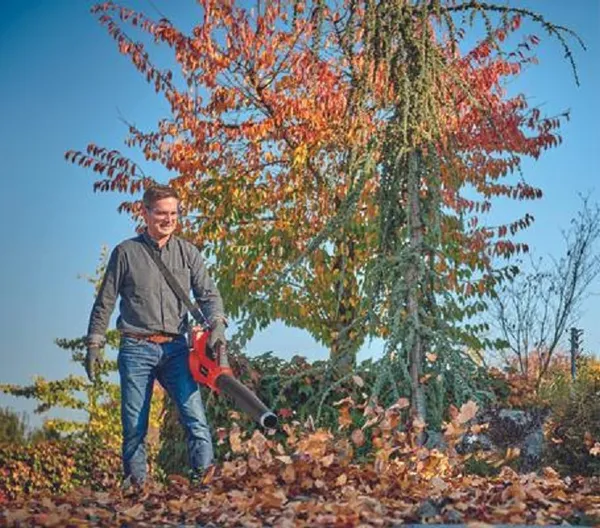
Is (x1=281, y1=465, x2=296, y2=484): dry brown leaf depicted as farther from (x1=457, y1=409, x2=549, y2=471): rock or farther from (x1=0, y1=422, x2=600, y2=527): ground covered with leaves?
(x1=457, y1=409, x2=549, y2=471): rock

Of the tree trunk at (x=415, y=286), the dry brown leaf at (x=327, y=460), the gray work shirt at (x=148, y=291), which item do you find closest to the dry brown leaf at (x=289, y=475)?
the dry brown leaf at (x=327, y=460)

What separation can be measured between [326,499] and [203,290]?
2.34 metres

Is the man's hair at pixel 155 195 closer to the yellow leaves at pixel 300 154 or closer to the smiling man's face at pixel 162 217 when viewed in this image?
the smiling man's face at pixel 162 217

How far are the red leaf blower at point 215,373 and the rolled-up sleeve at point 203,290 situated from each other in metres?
0.17

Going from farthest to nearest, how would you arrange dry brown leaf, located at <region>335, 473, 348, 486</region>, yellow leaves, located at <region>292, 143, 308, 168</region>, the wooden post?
1. the wooden post
2. yellow leaves, located at <region>292, 143, 308, 168</region>
3. dry brown leaf, located at <region>335, 473, 348, 486</region>

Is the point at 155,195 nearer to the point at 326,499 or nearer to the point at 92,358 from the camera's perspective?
the point at 92,358

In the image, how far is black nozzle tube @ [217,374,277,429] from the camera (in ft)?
19.4

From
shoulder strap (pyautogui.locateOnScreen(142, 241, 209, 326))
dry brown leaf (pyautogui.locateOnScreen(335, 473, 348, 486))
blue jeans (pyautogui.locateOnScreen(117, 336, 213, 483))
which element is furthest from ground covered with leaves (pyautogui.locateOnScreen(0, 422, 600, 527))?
shoulder strap (pyautogui.locateOnScreen(142, 241, 209, 326))

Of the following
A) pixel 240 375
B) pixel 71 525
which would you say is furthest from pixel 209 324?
pixel 71 525

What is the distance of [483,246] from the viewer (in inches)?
436

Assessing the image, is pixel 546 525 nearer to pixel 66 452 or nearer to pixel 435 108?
pixel 435 108

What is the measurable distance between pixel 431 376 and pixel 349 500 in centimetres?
330

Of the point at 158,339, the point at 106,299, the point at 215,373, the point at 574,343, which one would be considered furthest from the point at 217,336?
the point at 574,343

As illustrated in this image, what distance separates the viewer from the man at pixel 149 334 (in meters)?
6.07
